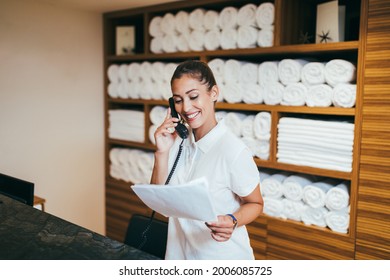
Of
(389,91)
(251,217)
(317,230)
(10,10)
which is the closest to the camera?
(251,217)

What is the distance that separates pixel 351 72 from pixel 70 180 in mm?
2483

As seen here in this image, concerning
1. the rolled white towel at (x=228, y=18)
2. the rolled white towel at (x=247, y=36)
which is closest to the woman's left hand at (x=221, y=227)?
the rolled white towel at (x=247, y=36)

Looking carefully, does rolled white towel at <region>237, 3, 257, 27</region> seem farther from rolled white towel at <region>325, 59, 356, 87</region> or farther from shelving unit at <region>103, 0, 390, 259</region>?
rolled white towel at <region>325, 59, 356, 87</region>

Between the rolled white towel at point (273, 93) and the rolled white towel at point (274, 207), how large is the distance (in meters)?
0.64

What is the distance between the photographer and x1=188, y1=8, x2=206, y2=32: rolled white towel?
3.00m

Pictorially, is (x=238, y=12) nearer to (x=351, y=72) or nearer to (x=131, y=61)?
(x=351, y=72)

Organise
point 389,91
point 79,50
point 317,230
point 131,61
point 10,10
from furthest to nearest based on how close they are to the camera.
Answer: point 131,61, point 79,50, point 10,10, point 317,230, point 389,91

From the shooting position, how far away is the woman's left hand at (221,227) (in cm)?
139

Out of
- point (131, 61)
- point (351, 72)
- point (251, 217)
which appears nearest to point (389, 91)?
point (351, 72)

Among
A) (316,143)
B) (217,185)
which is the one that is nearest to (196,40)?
(316,143)

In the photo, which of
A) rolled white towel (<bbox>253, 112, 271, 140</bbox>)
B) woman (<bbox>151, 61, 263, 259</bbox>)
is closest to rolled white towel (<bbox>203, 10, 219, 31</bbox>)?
rolled white towel (<bbox>253, 112, 271, 140</bbox>)

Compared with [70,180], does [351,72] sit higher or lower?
higher

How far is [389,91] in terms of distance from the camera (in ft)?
7.02

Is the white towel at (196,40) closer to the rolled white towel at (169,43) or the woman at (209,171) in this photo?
the rolled white towel at (169,43)
